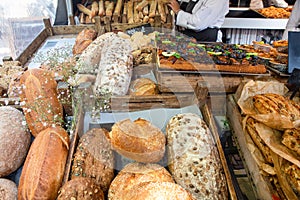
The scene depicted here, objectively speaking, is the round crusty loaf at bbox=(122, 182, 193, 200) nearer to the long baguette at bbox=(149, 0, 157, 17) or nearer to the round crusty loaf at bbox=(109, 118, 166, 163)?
the round crusty loaf at bbox=(109, 118, 166, 163)

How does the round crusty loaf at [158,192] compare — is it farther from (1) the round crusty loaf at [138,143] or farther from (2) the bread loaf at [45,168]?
(2) the bread loaf at [45,168]

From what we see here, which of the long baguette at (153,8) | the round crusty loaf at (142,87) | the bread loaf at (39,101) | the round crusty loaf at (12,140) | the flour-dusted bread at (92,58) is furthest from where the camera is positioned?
the long baguette at (153,8)

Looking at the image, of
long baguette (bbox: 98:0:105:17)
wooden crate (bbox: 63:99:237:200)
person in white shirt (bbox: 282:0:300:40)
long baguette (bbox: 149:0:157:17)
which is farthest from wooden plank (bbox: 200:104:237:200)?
person in white shirt (bbox: 282:0:300:40)

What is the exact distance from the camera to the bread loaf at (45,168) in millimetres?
1256

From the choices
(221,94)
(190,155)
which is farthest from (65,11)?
(190,155)

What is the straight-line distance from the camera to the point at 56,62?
2.24m

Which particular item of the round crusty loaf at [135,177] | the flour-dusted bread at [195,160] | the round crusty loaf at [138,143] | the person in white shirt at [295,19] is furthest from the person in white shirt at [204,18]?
the round crusty loaf at [135,177]

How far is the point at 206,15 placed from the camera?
→ 10.6ft

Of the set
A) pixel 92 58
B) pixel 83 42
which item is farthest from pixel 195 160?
pixel 83 42

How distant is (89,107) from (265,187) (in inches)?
45.7

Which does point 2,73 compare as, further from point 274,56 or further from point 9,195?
point 274,56

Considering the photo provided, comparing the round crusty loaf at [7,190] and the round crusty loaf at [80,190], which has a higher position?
the round crusty loaf at [80,190]

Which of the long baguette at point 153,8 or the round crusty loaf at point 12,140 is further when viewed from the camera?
the long baguette at point 153,8

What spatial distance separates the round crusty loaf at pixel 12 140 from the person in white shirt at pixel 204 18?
2.54 m
